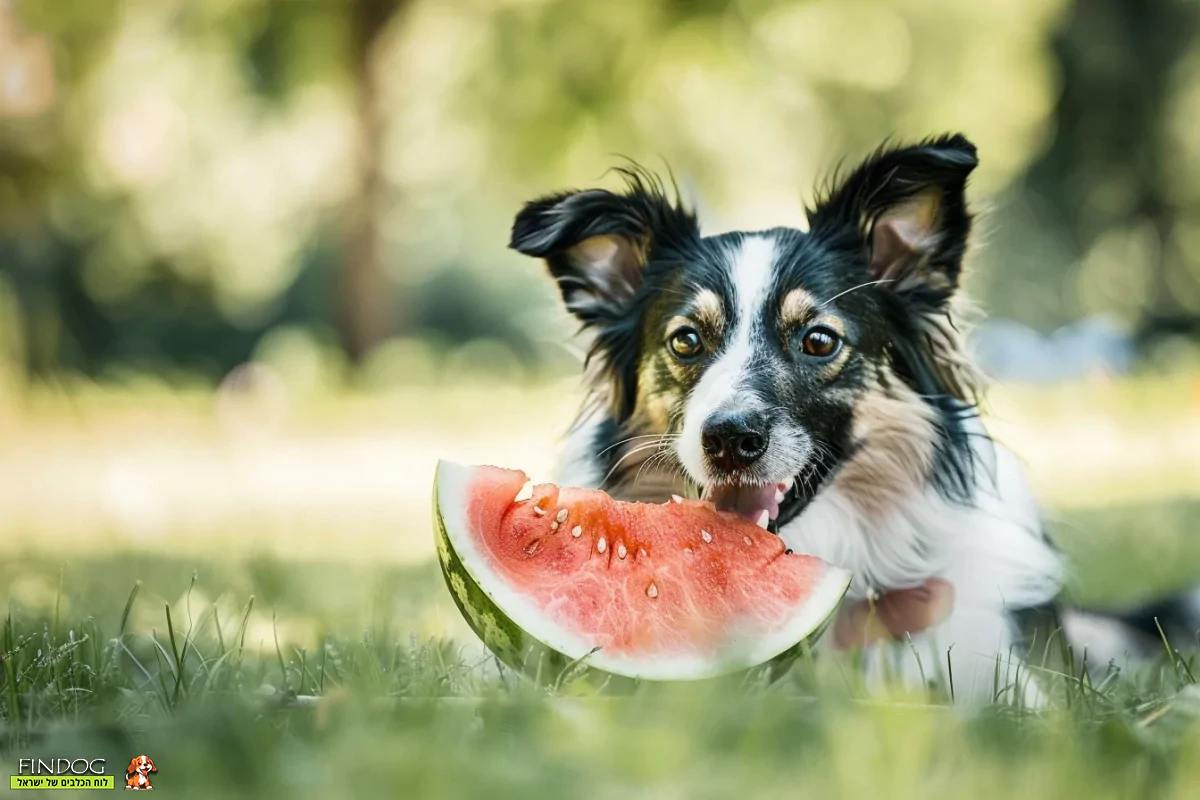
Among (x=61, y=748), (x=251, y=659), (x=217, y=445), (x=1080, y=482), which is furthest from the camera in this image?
(x=217, y=445)

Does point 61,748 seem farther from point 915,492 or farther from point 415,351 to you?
point 415,351

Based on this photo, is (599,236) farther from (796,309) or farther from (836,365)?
(836,365)

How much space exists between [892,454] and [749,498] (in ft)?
1.87

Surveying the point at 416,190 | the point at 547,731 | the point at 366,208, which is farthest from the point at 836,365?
the point at 416,190

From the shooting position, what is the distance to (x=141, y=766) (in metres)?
1.80

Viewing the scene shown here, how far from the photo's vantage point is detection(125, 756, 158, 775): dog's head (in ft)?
5.85

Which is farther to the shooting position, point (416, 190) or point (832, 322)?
point (416, 190)

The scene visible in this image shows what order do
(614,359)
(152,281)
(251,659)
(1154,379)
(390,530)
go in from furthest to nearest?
(152,281) < (1154,379) < (390,530) < (614,359) < (251,659)

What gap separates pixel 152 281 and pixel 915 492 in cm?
1596

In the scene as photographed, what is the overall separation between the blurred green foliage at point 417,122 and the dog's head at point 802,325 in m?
8.94

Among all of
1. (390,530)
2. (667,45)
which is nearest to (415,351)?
(667,45)

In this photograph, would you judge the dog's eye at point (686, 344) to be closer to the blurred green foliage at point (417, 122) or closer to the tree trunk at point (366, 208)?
the blurred green foliage at point (417, 122)

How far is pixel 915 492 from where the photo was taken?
3.46m

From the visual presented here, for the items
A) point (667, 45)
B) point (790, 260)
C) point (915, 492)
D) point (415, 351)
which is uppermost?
point (667, 45)
